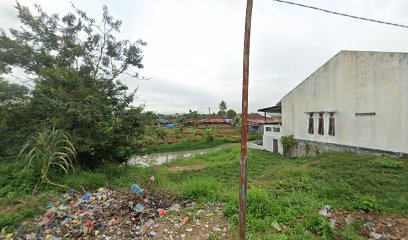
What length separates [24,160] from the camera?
16.3ft

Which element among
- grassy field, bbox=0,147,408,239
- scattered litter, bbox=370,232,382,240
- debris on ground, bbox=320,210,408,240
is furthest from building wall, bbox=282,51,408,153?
scattered litter, bbox=370,232,382,240

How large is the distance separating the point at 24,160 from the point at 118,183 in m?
2.29

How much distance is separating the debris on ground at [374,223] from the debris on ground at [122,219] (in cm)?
205

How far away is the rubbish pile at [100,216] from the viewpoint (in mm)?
3098

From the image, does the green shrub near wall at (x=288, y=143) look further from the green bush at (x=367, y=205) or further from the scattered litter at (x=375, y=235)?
the scattered litter at (x=375, y=235)

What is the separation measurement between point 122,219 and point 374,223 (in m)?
4.34

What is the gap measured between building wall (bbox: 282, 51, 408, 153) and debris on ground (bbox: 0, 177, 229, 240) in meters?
8.02

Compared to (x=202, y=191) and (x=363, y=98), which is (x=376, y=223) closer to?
(x=202, y=191)

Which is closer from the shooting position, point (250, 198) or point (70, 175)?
point (250, 198)

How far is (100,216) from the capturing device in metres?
3.52

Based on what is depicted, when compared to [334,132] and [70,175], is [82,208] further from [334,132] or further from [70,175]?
[334,132]

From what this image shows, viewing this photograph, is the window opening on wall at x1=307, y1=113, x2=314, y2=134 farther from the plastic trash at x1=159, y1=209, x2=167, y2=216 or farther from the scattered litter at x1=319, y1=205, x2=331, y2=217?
the plastic trash at x1=159, y1=209, x2=167, y2=216

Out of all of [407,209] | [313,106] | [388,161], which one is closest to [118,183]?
[407,209]

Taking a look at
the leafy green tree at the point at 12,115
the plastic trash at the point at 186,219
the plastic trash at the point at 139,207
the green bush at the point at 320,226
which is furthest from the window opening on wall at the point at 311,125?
the leafy green tree at the point at 12,115
